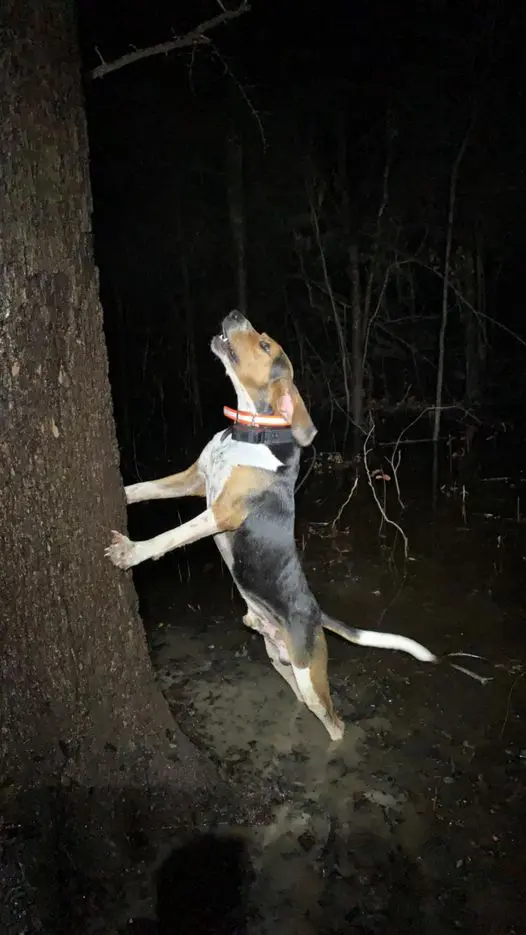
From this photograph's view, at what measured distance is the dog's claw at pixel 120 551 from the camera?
2961 millimetres

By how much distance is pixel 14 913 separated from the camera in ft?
8.59

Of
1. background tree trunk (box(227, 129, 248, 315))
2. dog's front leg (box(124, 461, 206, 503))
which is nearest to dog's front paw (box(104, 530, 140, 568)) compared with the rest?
dog's front leg (box(124, 461, 206, 503))

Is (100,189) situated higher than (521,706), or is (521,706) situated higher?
(100,189)

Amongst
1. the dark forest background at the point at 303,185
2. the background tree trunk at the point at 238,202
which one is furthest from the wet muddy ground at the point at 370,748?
the background tree trunk at the point at 238,202

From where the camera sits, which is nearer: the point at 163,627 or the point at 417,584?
the point at 163,627

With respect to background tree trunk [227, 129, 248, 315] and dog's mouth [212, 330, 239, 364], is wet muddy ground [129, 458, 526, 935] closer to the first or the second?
dog's mouth [212, 330, 239, 364]

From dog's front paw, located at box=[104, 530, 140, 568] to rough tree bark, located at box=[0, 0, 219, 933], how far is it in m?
0.06

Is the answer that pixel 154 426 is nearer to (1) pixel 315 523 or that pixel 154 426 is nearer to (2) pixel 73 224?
(1) pixel 315 523

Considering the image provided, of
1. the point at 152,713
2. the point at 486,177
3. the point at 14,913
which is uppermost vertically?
the point at 486,177

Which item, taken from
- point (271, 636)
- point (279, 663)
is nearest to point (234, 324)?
point (271, 636)

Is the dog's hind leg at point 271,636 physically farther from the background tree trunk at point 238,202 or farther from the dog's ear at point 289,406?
the background tree trunk at point 238,202

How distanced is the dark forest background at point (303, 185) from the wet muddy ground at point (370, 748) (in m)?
5.74

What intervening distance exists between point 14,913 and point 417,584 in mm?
4675

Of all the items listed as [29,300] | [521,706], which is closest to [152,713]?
[29,300]
